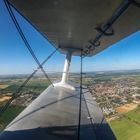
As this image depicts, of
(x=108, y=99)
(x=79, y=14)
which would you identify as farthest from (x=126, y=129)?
(x=79, y=14)

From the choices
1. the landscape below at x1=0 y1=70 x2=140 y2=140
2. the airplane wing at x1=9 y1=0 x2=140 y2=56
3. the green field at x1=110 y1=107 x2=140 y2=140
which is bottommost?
the green field at x1=110 y1=107 x2=140 y2=140

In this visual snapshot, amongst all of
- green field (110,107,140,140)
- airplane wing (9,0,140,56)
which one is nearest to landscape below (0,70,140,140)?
green field (110,107,140,140)

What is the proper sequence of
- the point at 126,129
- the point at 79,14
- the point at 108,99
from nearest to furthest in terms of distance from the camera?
the point at 79,14 → the point at 126,129 → the point at 108,99

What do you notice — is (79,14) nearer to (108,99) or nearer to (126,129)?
(126,129)

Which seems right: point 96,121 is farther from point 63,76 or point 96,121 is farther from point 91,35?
point 63,76

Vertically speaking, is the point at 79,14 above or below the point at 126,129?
above

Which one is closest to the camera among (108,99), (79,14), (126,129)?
(79,14)

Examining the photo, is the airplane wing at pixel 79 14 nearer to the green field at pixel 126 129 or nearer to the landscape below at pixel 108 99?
the landscape below at pixel 108 99

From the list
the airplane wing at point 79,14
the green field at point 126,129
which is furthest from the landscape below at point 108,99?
the airplane wing at point 79,14

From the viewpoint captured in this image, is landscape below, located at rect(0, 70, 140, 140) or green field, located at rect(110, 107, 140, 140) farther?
green field, located at rect(110, 107, 140, 140)

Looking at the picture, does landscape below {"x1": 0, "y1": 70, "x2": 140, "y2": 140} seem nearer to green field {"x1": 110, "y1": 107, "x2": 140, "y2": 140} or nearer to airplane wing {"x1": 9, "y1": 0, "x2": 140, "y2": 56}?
green field {"x1": 110, "y1": 107, "x2": 140, "y2": 140}

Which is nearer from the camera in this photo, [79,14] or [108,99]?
[79,14]

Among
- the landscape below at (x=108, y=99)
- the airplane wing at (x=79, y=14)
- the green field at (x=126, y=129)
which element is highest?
the airplane wing at (x=79, y=14)
